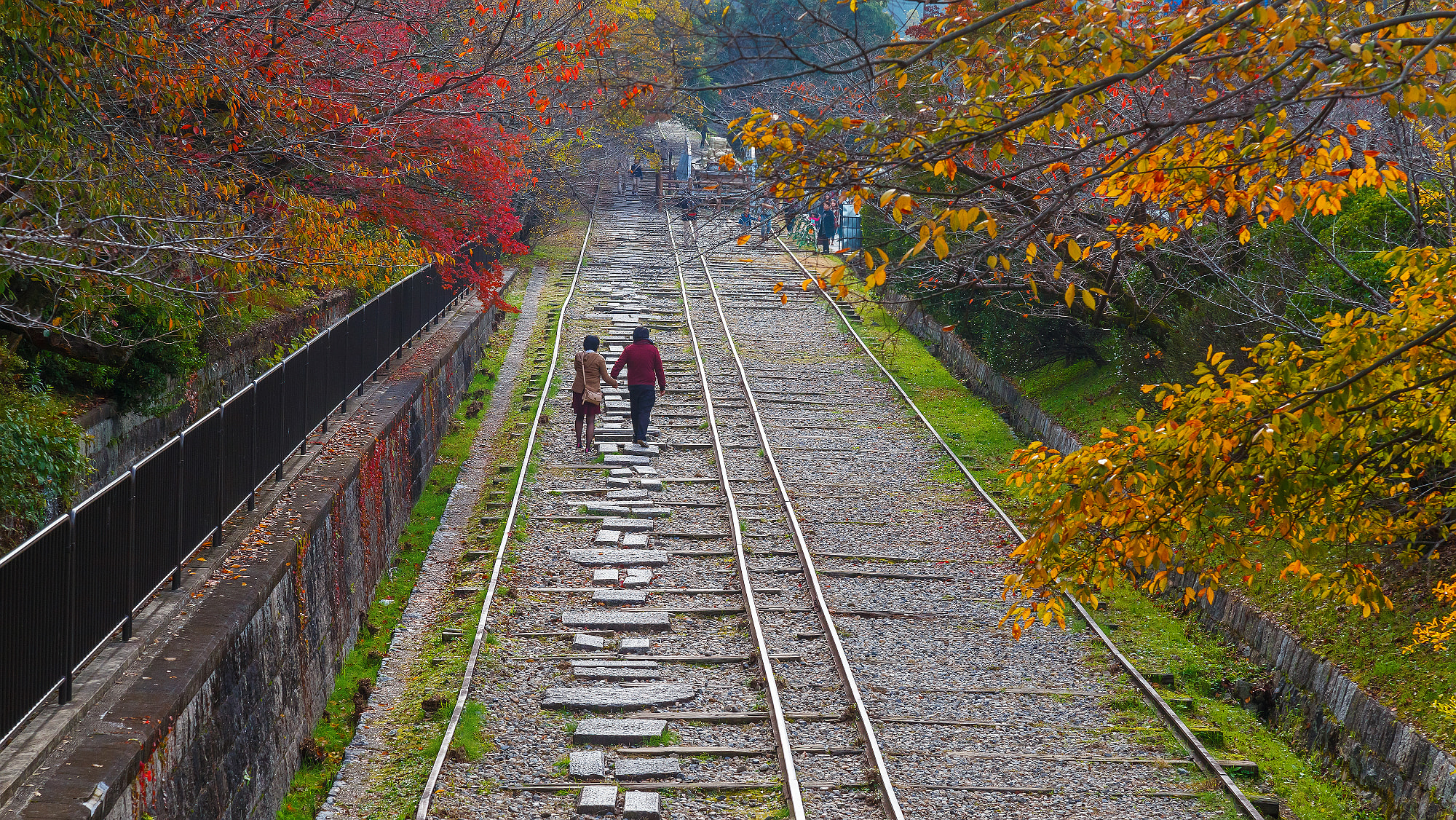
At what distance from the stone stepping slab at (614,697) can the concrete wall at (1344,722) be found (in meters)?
5.05

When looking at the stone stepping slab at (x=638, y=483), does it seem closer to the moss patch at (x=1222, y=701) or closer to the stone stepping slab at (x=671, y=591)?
the stone stepping slab at (x=671, y=591)

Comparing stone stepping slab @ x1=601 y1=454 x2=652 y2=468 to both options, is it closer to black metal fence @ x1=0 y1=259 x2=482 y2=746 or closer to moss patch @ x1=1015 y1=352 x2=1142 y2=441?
black metal fence @ x1=0 y1=259 x2=482 y2=746

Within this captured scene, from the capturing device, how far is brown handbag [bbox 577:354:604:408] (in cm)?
1641

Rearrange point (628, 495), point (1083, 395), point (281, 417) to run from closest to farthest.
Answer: point (281, 417), point (628, 495), point (1083, 395)

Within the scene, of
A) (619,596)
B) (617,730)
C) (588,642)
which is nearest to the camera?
(617,730)

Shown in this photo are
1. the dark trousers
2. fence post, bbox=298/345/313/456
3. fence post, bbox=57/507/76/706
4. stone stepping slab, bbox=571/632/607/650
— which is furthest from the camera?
the dark trousers

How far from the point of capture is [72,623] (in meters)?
6.63

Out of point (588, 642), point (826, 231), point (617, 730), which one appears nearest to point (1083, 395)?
point (588, 642)

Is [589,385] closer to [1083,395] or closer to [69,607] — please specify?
[1083,395]

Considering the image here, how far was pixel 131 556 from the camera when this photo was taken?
748cm

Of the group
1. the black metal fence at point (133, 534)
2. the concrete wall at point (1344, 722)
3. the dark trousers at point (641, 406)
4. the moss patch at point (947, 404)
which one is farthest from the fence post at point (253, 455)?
the concrete wall at point (1344, 722)

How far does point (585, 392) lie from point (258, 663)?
8.44 m

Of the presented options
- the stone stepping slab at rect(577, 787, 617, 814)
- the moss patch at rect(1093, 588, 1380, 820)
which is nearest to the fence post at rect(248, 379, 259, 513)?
the stone stepping slab at rect(577, 787, 617, 814)

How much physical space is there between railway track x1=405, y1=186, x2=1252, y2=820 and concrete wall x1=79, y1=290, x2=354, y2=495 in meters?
3.37
